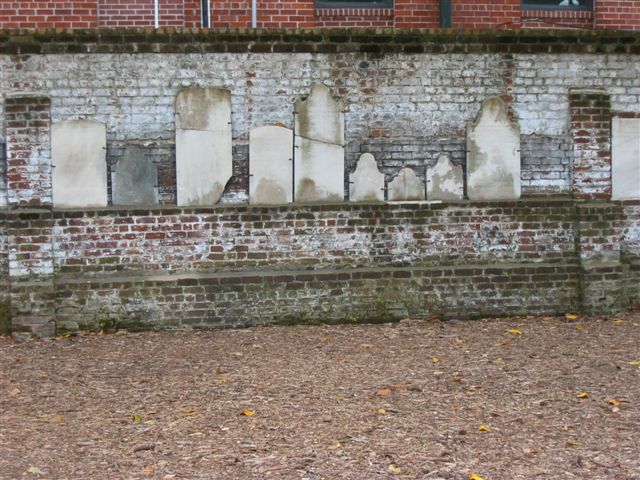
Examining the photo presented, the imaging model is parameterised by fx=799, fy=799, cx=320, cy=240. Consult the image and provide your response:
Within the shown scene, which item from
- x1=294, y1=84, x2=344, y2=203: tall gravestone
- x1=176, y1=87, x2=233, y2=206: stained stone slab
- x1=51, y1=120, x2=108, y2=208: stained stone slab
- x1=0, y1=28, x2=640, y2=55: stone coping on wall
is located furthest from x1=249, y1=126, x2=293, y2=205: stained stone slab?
x1=51, y1=120, x2=108, y2=208: stained stone slab

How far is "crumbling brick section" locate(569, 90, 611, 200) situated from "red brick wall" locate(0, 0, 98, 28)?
6097 mm

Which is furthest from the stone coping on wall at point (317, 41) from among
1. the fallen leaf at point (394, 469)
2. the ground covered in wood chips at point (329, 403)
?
the fallen leaf at point (394, 469)

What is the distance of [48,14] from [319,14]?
3476 mm

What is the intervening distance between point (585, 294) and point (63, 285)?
578 centimetres

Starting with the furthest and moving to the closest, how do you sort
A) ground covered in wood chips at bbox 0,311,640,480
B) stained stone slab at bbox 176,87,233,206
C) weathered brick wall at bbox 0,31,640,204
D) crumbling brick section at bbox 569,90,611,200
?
crumbling brick section at bbox 569,90,611,200, stained stone slab at bbox 176,87,233,206, weathered brick wall at bbox 0,31,640,204, ground covered in wood chips at bbox 0,311,640,480

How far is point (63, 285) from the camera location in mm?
8438

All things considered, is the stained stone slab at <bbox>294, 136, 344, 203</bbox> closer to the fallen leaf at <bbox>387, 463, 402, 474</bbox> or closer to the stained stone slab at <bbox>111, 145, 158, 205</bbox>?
the stained stone slab at <bbox>111, 145, 158, 205</bbox>

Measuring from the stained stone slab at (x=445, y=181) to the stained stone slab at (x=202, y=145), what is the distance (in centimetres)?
225

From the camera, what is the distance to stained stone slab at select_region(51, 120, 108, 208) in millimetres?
8445

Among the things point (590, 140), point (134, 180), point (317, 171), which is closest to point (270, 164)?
point (317, 171)

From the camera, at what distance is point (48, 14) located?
33.4 ft

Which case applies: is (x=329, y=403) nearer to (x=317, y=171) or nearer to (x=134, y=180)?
(x=317, y=171)

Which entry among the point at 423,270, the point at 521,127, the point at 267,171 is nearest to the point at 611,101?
the point at 521,127

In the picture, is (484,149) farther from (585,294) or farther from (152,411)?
(152,411)
